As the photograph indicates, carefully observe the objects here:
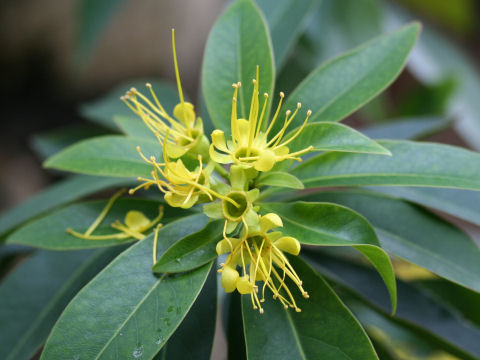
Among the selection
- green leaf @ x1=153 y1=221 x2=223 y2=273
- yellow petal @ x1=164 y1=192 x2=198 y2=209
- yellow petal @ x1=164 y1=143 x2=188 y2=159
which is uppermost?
yellow petal @ x1=164 y1=143 x2=188 y2=159

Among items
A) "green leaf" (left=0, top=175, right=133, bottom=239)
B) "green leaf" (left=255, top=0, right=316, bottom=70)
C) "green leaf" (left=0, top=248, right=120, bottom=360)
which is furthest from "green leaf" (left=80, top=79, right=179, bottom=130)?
"green leaf" (left=0, top=248, right=120, bottom=360)

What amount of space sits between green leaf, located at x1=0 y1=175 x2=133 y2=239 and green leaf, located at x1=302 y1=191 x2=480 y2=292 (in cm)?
44

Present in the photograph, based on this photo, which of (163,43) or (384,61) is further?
(163,43)

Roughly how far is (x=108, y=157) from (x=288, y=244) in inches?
15.2

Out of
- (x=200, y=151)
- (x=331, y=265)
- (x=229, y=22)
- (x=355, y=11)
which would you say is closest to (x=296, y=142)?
(x=200, y=151)

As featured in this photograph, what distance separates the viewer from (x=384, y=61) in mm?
857

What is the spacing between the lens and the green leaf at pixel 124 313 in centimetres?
65

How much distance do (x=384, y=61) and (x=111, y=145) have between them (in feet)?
1.63

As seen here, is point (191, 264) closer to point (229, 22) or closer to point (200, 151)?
point (200, 151)

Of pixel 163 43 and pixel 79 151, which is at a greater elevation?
pixel 163 43

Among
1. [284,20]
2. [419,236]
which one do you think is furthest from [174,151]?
[284,20]

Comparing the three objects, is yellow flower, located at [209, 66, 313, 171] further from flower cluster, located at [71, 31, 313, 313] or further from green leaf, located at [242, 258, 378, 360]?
green leaf, located at [242, 258, 378, 360]

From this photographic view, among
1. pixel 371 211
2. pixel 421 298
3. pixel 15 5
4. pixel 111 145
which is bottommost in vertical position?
pixel 421 298

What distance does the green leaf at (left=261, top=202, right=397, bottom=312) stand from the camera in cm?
63
